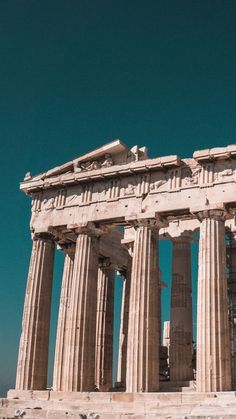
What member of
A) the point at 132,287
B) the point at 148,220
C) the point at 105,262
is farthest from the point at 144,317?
the point at 105,262

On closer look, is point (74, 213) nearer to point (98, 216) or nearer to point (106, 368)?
point (98, 216)

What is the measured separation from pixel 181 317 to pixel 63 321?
7.51 metres

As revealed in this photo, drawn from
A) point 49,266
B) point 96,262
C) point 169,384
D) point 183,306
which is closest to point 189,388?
point 169,384

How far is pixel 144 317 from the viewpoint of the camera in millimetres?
32531

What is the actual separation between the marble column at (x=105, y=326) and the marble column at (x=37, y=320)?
186 inches

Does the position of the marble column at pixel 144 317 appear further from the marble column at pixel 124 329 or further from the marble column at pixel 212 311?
the marble column at pixel 124 329

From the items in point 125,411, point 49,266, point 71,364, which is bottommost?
point 125,411

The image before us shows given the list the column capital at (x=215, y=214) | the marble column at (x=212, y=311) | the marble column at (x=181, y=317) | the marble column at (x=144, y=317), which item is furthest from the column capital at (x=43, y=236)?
the column capital at (x=215, y=214)

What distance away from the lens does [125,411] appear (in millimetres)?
30156

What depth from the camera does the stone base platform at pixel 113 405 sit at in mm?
27802

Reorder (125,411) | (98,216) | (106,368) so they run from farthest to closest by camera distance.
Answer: (106,368) → (98,216) → (125,411)

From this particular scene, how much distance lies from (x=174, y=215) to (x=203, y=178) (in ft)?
8.88

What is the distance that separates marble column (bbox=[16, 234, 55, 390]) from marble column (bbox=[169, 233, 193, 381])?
7.46m

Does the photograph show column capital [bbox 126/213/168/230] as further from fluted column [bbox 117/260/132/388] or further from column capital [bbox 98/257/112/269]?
fluted column [bbox 117/260/132/388]
